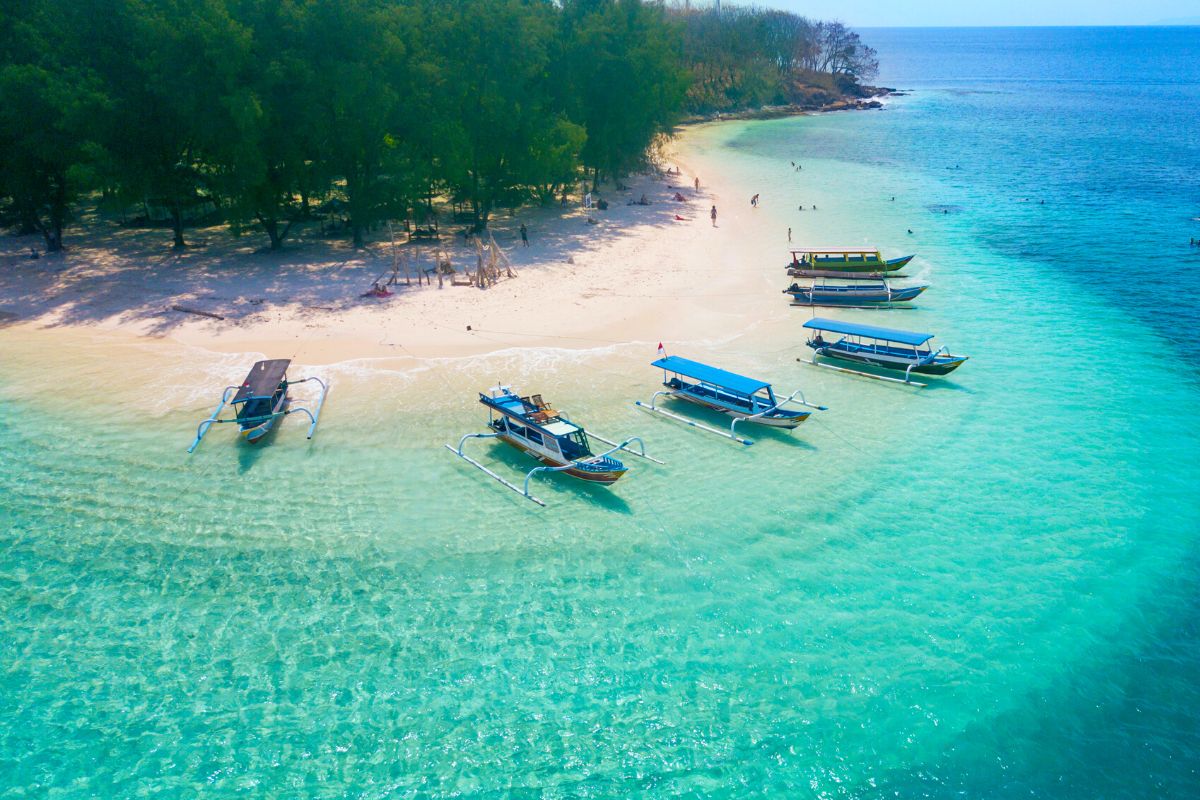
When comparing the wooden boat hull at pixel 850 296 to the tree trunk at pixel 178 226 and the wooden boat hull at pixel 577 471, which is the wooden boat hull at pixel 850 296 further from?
the tree trunk at pixel 178 226

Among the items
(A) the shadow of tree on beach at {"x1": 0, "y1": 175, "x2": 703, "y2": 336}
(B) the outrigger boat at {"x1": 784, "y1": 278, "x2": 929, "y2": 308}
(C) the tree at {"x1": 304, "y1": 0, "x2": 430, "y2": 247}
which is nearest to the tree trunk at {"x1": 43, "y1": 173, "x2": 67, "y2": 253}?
(A) the shadow of tree on beach at {"x1": 0, "y1": 175, "x2": 703, "y2": 336}

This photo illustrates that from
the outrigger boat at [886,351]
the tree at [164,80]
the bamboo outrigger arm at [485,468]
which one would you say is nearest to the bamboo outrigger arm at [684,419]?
the bamboo outrigger arm at [485,468]

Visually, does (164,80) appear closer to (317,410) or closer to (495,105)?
(495,105)

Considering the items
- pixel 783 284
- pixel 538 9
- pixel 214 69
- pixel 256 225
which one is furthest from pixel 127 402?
pixel 538 9

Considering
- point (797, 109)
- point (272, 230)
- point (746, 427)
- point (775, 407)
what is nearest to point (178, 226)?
point (272, 230)

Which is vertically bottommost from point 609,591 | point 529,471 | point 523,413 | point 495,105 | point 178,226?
point 609,591

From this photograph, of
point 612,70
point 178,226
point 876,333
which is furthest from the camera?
point 612,70

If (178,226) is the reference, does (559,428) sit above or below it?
below
